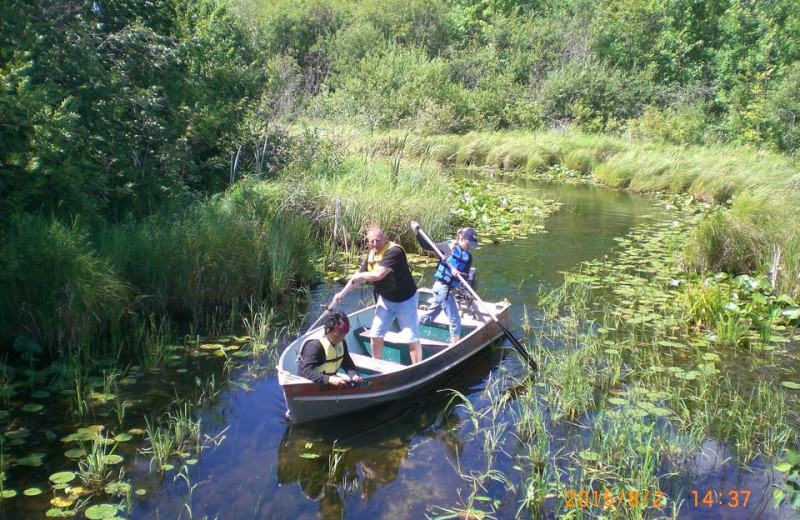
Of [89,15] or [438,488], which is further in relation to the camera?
[89,15]

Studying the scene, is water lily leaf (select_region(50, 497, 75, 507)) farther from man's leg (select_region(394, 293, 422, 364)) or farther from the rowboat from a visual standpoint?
man's leg (select_region(394, 293, 422, 364))

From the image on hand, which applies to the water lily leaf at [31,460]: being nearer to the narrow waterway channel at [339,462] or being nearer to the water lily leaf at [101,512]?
the water lily leaf at [101,512]

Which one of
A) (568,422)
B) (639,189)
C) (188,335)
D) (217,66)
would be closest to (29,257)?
(188,335)

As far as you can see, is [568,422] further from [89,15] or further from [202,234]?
[89,15]

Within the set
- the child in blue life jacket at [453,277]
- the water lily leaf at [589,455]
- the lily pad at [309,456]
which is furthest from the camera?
the child in blue life jacket at [453,277]

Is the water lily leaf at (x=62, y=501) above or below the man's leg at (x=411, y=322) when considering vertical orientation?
below

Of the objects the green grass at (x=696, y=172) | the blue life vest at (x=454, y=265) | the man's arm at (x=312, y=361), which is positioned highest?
the blue life vest at (x=454, y=265)

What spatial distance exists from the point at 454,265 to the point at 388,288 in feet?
4.33

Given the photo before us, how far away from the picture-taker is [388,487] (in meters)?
5.35

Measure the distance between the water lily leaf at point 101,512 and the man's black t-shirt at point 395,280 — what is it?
3.32m

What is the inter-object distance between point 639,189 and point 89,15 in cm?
1754

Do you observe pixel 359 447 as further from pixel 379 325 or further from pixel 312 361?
pixel 379 325

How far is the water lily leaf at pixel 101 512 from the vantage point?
4621mm
